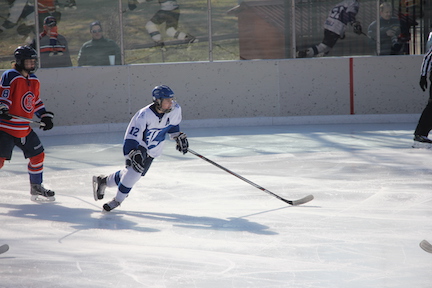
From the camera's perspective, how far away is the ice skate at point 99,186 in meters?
4.43

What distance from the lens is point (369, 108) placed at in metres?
8.39

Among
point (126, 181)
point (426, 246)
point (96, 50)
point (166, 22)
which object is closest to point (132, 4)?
point (166, 22)

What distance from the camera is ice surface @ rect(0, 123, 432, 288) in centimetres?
299

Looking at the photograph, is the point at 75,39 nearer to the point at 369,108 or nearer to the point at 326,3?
the point at 326,3

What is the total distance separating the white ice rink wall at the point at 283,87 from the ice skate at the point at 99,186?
379 centimetres

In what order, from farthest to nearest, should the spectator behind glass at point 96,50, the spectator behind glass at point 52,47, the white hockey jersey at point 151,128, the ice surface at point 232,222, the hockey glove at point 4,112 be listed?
the spectator behind glass at point 96,50 → the spectator behind glass at point 52,47 → the hockey glove at point 4,112 → the white hockey jersey at point 151,128 → the ice surface at point 232,222

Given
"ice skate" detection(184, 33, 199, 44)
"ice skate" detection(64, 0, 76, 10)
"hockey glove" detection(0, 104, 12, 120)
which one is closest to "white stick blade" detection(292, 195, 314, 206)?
"hockey glove" detection(0, 104, 12, 120)

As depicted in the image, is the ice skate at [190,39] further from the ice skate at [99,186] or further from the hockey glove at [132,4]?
the ice skate at [99,186]

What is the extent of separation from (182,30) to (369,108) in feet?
8.70

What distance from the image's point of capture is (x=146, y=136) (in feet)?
13.7

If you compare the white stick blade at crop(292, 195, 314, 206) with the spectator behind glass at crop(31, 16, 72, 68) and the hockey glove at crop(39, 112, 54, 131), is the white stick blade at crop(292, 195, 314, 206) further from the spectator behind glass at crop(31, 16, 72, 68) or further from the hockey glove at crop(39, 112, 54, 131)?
the spectator behind glass at crop(31, 16, 72, 68)

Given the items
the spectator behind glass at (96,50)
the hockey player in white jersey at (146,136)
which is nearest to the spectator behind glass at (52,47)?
the spectator behind glass at (96,50)

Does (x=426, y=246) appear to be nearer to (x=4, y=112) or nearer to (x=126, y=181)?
(x=126, y=181)

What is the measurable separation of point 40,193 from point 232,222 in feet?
4.93
